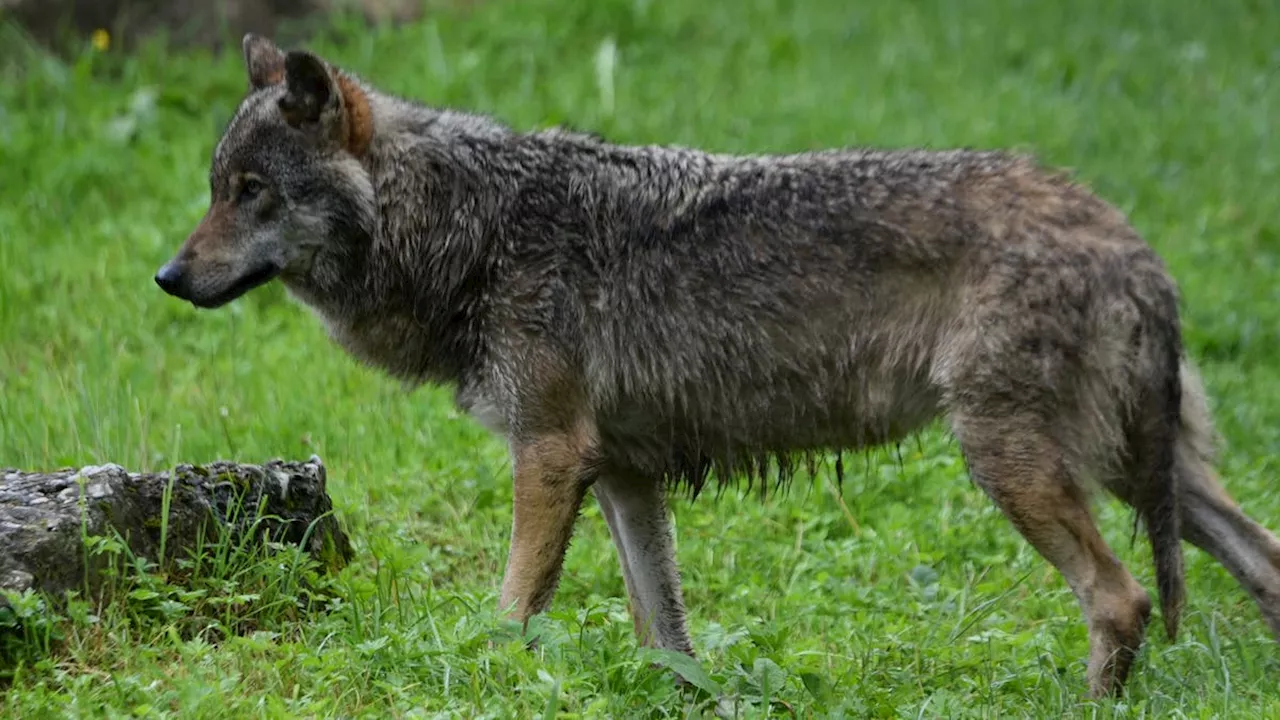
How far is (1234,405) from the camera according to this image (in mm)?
8305

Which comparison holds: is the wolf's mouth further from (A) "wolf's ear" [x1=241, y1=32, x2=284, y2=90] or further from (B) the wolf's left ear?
(A) "wolf's ear" [x1=241, y1=32, x2=284, y2=90]

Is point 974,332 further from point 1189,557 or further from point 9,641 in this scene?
point 9,641

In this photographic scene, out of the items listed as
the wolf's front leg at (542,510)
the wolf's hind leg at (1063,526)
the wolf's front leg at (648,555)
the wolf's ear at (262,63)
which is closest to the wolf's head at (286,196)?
the wolf's ear at (262,63)

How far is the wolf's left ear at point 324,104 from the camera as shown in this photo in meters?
5.68

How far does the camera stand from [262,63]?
6199 mm

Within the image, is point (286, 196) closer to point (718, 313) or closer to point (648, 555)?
point (718, 313)

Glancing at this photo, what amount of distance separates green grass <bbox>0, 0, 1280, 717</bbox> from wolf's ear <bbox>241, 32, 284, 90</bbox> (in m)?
1.52

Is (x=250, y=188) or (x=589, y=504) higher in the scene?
(x=250, y=188)

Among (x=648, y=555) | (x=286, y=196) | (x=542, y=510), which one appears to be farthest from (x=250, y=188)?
(x=648, y=555)

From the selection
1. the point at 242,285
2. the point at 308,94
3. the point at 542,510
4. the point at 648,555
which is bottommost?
the point at 648,555

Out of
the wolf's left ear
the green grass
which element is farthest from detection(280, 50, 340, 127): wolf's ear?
the green grass

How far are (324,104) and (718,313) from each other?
159cm

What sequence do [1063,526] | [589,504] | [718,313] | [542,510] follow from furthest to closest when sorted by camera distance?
[589,504], [718,313], [542,510], [1063,526]

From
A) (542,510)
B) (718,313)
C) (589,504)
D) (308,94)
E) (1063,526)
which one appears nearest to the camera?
(1063,526)
